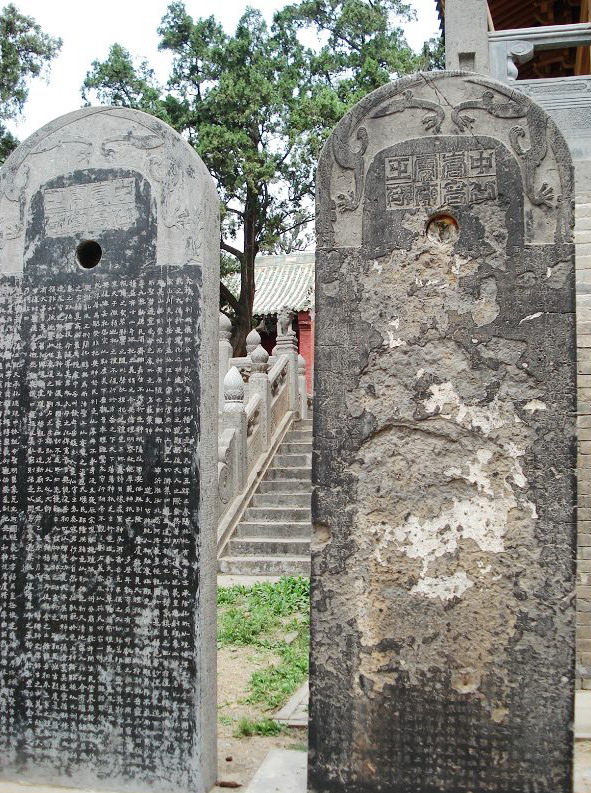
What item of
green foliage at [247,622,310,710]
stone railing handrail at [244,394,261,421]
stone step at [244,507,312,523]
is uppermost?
stone railing handrail at [244,394,261,421]

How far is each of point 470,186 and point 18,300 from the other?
222 cm

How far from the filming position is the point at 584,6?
9117 millimetres

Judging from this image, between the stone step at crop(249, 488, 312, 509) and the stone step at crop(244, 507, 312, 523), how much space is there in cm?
24

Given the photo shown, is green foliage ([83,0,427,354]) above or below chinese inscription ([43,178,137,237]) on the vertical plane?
above

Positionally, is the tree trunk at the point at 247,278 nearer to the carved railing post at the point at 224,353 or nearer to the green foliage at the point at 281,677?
the carved railing post at the point at 224,353

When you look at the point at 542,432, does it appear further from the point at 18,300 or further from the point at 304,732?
the point at 18,300

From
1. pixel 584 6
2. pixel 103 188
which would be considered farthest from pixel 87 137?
pixel 584 6

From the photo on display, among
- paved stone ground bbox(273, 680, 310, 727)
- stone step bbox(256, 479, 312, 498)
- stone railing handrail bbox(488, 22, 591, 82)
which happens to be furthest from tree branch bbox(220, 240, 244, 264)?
paved stone ground bbox(273, 680, 310, 727)

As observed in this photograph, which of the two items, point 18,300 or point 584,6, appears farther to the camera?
point 584,6

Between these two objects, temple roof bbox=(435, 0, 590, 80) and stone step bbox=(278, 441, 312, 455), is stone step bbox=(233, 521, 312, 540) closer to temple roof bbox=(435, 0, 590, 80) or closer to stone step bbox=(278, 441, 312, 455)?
stone step bbox=(278, 441, 312, 455)

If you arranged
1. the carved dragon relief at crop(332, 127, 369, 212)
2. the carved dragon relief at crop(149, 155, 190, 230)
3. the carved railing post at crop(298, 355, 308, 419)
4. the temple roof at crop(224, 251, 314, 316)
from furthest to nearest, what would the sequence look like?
1. the temple roof at crop(224, 251, 314, 316)
2. the carved railing post at crop(298, 355, 308, 419)
3. the carved dragon relief at crop(149, 155, 190, 230)
4. the carved dragon relief at crop(332, 127, 369, 212)

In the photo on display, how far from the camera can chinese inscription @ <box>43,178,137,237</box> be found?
12.8ft

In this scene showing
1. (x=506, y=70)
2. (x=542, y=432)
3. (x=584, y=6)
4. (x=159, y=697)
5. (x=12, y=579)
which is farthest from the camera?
(x=584, y=6)

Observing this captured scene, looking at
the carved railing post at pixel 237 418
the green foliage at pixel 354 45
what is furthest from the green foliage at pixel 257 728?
the green foliage at pixel 354 45
